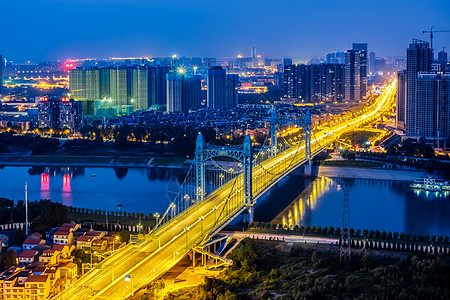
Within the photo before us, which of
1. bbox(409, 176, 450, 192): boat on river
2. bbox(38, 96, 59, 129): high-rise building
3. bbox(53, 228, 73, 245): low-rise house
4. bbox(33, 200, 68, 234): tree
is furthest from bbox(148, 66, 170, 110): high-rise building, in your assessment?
bbox(53, 228, 73, 245): low-rise house

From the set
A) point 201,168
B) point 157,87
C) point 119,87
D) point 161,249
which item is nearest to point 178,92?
point 157,87

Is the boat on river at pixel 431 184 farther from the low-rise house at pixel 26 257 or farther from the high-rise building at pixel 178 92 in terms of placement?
the high-rise building at pixel 178 92

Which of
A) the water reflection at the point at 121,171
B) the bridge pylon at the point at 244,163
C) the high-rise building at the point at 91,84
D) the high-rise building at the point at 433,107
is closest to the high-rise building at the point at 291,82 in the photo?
the high-rise building at the point at 91,84

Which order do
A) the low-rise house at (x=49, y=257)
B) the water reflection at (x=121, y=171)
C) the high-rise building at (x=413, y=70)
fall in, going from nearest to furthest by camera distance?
the low-rise house at (x=49, y=257) → the water reflection at (x=121, y=171) → the high-rise building at (x=413, y=70)

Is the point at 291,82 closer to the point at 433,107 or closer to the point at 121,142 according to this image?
the point at 433,107

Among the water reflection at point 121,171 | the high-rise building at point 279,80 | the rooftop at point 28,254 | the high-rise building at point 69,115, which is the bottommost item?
the rooftop at point 28,254
